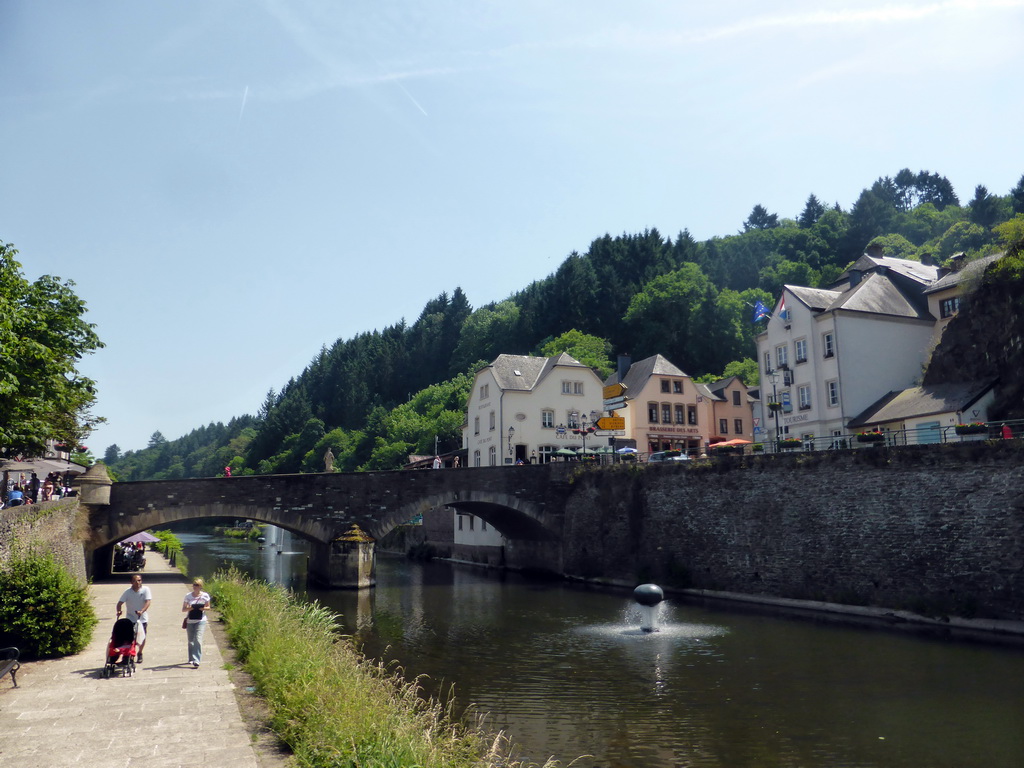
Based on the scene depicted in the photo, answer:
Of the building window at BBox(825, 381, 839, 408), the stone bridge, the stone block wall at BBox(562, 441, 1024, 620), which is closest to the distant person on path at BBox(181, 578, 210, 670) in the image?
the stone block wall at BBox(562, 441, 1024, 620)

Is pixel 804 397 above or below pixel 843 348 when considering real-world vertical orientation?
below

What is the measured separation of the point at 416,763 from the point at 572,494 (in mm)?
36313


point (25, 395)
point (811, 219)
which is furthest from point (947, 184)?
point (25, 395)

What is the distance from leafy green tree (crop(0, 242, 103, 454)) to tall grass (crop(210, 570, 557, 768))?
955 cm

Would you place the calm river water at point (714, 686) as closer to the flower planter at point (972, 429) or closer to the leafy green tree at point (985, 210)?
the flower planter at point (972, 429)

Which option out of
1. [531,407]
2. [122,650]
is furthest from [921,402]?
[122,650]

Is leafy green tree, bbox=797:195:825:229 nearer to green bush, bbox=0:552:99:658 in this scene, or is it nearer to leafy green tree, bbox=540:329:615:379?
leafy green tree, bbox=540:329:615:379

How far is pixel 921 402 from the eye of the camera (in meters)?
38.2

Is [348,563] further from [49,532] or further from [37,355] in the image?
[37,355]

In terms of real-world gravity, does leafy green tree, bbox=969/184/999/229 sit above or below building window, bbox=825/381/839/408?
above

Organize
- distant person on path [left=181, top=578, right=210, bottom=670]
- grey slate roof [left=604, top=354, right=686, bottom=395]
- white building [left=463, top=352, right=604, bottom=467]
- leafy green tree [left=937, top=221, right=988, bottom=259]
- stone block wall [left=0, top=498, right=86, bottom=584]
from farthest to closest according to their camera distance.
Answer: leafy green tree [left=937, top=221, right=988, bottom=259]
grey slate roof [left=604, top=354, right=686, bottom=395]
white building [left=463, top=352, right=604, bottom=467]
stone block wall [left=0, top=498, right=86, bottom=584]
distant person on path [left=181, top=578, right=210, bottom=670]

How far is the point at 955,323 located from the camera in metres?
38.9

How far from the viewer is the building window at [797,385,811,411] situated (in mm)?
44688

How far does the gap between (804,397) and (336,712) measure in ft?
135
